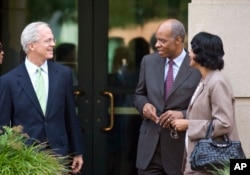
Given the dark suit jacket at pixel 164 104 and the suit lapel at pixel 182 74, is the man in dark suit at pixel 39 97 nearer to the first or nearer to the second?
the dark suit jacket at pixel 164 104

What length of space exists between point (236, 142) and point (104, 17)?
10.3ft

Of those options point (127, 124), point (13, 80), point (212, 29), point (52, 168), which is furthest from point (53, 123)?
point (127, 124)

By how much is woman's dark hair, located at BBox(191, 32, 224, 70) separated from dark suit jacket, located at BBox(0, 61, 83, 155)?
1186 mm

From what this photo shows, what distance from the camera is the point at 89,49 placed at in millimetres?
8883

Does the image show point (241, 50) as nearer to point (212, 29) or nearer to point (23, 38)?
point (212, 29)

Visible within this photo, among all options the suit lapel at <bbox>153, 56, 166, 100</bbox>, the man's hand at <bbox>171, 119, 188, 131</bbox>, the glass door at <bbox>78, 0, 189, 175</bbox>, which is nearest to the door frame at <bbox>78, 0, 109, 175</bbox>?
the glass door at <bbox>78, 0, 189, 175</bbox>

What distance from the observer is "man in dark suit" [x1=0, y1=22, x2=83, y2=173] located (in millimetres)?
6730

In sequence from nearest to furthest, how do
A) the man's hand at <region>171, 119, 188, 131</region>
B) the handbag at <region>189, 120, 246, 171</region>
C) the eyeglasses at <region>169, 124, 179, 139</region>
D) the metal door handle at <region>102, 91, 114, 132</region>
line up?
the handbag at <region>189, 120, 246, 171</region> < the man's hand at <region>171, 119, 188, 131</region> < the eyeglasses at <region>169, 124, 179, 139</region> < the metal door handle at <region>102, 91, 114, 132</region>

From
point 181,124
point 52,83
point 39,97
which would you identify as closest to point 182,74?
point 181,124

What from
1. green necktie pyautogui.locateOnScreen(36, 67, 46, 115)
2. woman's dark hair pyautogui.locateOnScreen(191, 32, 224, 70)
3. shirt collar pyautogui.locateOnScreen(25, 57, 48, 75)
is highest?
woman's dark hair pyautogui.locateOnScreen(191, 32, 224, 70)

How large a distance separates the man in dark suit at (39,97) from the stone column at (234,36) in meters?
1.40

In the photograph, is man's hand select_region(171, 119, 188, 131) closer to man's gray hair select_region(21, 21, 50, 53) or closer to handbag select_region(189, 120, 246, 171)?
handbag select_region(189, 120, 246, 171)

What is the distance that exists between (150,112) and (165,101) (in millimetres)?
174

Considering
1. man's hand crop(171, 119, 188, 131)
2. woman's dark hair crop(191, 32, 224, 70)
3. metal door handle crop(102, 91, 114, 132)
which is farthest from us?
metal door handle crop(102, 91, 114, 132)
